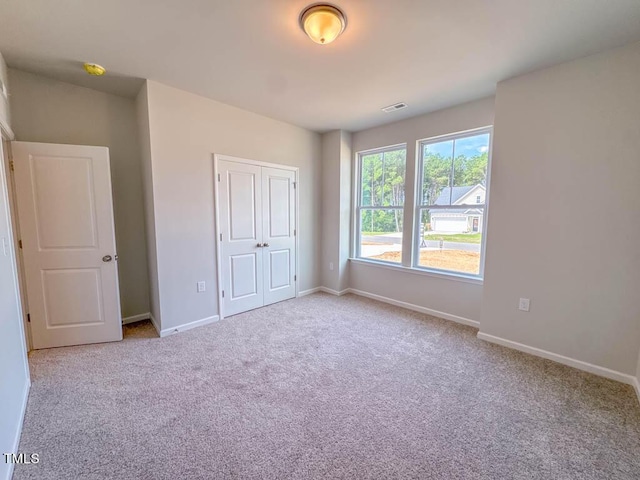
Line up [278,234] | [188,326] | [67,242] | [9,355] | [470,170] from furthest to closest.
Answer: [278,234]
[470,170]
[188,326]
[67,242]
[9,355]

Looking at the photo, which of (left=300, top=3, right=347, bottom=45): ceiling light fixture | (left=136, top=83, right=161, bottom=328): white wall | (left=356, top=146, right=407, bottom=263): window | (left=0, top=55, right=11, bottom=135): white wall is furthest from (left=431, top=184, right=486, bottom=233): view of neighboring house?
(left=0, top=55, right=11, bottom=135): white wall

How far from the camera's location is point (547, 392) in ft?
6.68

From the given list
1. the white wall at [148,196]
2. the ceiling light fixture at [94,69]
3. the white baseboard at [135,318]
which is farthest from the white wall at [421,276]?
the ceiling light fixture at [94,69]

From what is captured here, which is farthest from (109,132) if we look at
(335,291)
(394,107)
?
(335,291)

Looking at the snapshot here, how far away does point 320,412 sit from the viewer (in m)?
1.82

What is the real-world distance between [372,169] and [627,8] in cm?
278

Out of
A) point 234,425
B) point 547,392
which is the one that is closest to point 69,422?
point 234,425

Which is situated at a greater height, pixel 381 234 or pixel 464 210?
pixel 464 210

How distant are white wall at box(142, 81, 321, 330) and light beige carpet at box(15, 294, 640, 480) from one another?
536 millimetres

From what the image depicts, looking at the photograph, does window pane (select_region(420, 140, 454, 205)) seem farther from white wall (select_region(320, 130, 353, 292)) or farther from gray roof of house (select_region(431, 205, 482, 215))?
white wall (select_region(320, 130, 353, 292))

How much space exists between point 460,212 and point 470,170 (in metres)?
0.50

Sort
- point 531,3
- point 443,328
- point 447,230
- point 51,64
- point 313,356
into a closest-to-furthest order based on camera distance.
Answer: point 531,3
point 51,64
point 313,356
point 443,328
point 447,230

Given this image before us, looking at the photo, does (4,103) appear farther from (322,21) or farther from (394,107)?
(394,107)

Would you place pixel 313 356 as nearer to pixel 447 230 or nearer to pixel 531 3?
pixel 447 230
